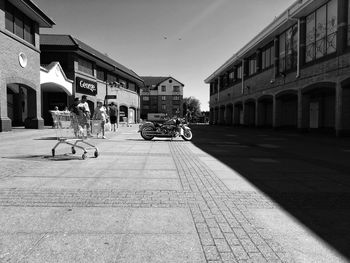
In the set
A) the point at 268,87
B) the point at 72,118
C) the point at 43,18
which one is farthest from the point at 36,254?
the point at 268,87

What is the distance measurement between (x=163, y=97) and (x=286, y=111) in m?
59.3

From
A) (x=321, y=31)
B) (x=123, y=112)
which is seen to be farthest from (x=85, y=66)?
(x=321, y=31)

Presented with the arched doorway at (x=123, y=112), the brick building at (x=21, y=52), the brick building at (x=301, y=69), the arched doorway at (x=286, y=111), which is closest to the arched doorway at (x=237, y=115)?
the brick building at (x=301, y=69)

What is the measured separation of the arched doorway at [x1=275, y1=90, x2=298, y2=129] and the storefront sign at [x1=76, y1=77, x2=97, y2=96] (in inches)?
769

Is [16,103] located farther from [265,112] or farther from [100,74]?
[265,112]

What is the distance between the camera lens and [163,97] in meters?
85.1

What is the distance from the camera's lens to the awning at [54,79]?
2390cm

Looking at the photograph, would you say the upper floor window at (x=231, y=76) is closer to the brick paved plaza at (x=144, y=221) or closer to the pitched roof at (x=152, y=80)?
the brick paved plaza at (x=144, y=221)

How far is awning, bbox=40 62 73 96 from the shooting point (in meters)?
23.9

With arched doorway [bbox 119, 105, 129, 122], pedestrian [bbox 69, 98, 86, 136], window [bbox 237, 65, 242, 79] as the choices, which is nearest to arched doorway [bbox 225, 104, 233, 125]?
window [bbox 237, 65, 242, 79]

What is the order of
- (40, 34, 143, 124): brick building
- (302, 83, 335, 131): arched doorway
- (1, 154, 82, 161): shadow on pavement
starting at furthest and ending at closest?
1. (40, 34, 143, 124): brick building
2. (302, 83, 335, 131): arched doorway
3. (1, 154, 82, 161): shadow on pavement

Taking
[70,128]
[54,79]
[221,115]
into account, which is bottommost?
[70,128]

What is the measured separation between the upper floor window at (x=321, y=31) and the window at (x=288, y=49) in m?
1.64

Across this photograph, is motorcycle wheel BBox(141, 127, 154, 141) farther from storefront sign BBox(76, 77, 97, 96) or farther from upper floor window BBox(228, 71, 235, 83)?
upper floor window BBox(228, 71, 235, 83)
